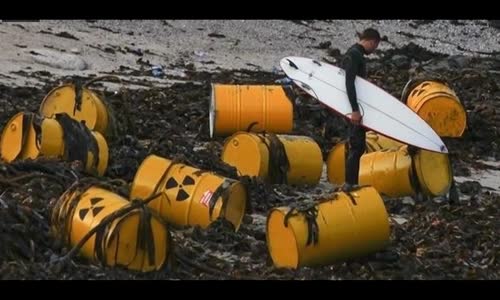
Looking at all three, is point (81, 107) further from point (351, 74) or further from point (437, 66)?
point (437, 66)

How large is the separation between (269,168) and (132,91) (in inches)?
174

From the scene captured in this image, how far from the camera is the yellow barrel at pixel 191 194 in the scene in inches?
313

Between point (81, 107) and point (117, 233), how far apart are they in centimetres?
365

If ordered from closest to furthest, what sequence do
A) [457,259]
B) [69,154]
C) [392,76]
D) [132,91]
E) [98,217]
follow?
[98,217], [457,259], [69,154], [132,91], [392,76]

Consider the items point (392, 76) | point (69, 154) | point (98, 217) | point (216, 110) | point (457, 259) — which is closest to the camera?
point (98, 217)

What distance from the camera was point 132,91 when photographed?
13484mm

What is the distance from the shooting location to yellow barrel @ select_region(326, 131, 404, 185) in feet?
32.6

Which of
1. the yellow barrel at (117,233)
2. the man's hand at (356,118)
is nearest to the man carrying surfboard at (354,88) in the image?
the man's hand at (356,118)

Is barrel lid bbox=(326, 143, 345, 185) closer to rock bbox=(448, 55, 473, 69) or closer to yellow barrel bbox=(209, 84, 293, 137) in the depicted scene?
yellow barrel bbox=(209, 84, 293, 137)

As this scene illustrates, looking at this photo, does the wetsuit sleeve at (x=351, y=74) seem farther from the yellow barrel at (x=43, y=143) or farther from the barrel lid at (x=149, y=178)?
the yellow barrel at (x=43, y=143)

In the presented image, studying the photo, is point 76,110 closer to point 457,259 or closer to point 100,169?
point 100,169

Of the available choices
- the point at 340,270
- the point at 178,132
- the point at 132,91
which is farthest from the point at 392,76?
the point at 340,270

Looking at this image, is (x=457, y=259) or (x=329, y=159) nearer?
(x=457, y=259)

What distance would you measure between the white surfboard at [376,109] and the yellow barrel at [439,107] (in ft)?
A: 5.75
